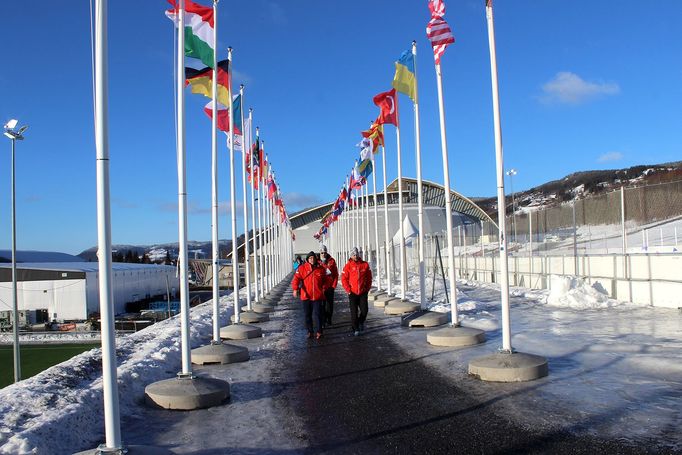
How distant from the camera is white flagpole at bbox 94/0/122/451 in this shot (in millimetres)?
5262

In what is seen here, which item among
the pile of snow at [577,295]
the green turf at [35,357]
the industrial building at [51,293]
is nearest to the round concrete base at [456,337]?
the pile of snow at [577,295]

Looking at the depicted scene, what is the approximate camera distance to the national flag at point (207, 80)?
12.8 meters

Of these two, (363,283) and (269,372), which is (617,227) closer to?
(363,283)

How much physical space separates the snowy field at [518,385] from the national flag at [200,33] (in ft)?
18.5

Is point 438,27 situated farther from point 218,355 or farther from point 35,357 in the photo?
point 35,357

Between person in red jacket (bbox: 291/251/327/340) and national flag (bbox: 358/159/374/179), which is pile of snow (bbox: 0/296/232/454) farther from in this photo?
national flag (bbox: 358/159/374/179)

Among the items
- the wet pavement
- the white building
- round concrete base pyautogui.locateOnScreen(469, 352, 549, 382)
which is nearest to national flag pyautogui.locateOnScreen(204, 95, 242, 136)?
the wet pavement

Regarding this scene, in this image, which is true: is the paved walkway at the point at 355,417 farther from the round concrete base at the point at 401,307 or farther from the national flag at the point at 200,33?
the round concrete base at the point at 401,307

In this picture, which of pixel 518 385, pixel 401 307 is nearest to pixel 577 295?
pixel 401 307

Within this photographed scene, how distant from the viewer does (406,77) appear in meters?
16.6

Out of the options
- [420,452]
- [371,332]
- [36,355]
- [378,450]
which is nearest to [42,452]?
[378,450]

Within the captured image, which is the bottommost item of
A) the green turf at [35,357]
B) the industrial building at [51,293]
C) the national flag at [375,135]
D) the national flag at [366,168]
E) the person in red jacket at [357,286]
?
the green turf at [35,357]

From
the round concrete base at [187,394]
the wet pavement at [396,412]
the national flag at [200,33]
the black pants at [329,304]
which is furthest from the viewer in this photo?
the black pants at [329,304]

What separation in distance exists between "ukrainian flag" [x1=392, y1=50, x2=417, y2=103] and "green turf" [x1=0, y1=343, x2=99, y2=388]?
73.3ft
